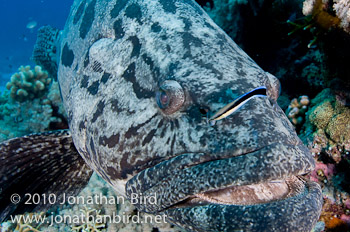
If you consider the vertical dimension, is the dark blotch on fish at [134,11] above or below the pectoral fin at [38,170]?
above

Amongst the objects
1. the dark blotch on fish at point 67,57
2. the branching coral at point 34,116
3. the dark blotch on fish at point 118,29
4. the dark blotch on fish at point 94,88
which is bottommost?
the branching coral at point 34,116

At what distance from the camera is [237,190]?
1.98 meters

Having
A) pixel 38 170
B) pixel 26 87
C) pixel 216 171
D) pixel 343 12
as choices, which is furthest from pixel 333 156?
pixel 26 87

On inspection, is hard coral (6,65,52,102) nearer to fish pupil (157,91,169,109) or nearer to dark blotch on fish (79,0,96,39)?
dark blotch on fish (79,0,96,39)

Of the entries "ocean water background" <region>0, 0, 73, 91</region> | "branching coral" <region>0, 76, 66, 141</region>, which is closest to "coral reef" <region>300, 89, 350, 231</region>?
"branching coral" <region>0, 76, 66, 141</region>

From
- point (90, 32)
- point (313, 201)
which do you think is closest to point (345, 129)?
point (313, 201)

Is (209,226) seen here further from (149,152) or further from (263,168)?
(149,152)

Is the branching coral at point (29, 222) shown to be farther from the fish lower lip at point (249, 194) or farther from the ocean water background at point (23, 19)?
the ocean water background at point (23, 19)

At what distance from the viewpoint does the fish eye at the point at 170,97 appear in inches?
89.5

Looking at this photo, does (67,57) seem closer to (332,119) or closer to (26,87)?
(26,87)

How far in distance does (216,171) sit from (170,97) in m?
0.80

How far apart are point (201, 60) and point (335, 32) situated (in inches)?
74.5

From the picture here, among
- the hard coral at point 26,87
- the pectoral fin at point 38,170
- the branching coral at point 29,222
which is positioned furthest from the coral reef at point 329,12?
the hard coral at point 26,87

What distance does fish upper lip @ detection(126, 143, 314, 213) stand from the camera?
69.2 inches
